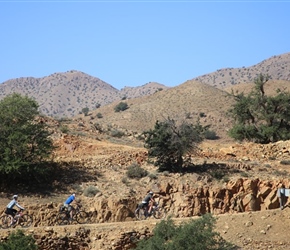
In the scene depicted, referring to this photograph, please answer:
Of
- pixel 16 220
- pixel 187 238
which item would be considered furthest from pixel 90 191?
pixel 187 238

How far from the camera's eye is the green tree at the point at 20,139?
88.8 ft

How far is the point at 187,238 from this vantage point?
56.3 feet

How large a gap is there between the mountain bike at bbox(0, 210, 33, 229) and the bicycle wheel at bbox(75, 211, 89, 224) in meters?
2.07

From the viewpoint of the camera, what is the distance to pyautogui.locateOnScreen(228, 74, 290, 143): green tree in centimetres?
4203

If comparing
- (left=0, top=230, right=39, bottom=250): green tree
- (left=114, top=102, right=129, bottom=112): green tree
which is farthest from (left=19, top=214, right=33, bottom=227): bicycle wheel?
(left=114, top=102, right=129, bottom=112): green tree

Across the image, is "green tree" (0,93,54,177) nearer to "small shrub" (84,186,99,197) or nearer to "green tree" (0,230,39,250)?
"small shrub" (84,186,99,197)

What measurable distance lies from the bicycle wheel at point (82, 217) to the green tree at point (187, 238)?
5574 mm

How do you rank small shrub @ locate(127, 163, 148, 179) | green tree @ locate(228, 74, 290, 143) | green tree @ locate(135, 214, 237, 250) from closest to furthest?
green tree @ locate(135, 214, 237, 250), small shrub @ locate(127, 163, 148, 179), green tree @ locate(228, 74, 290, 143)

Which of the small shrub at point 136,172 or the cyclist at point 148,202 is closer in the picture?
the cyclist at point 148,202

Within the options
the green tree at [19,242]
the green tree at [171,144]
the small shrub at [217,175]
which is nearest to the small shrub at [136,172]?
the green tree at [171,144]

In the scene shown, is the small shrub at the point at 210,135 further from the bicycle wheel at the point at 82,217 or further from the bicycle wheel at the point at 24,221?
the bicycle wheel at the point at 24,221

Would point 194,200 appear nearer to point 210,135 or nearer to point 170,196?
point 170,196

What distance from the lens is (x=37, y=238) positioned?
18.9 meters

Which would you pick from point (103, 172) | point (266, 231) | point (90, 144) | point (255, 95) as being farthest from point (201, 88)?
point (266, 231)
